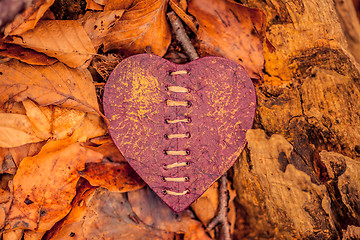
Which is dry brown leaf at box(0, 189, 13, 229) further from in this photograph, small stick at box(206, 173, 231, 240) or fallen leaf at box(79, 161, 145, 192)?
small stick at box(206, 173, 231, 240)

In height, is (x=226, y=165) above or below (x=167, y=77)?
below

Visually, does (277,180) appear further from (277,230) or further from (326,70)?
(326,70)

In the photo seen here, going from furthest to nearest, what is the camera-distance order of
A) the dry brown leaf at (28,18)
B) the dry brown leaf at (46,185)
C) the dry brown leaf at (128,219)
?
1. the dry brown leaf at (128,219)
2. the dry brown leaf at (46,185)
3. the dry brown leaf at (28,18)

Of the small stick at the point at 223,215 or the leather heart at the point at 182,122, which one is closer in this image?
the leather heart at the point at 182,122

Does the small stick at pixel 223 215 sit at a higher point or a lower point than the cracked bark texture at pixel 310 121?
lower

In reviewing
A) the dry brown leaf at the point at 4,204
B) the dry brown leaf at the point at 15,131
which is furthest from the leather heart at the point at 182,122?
the dry brown leaf at the point at 4,204

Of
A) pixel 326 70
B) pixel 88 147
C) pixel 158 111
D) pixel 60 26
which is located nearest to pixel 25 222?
pixel 88 147

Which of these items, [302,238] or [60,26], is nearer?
[60,26]

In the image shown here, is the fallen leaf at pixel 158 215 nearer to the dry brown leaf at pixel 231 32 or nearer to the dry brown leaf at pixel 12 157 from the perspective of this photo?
the dry brown leaf at pixel 12 157
